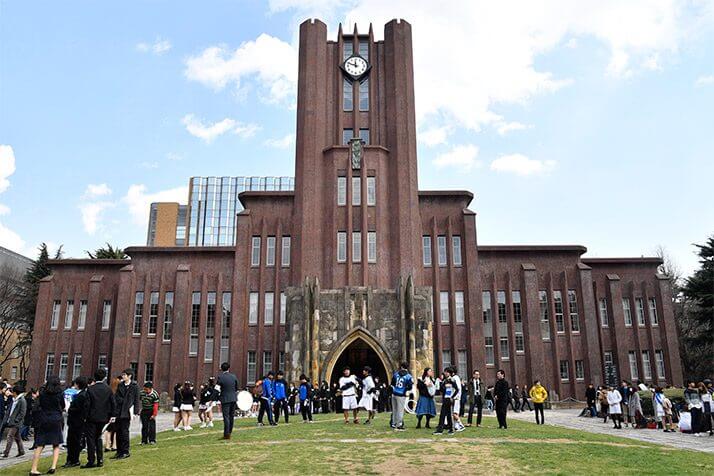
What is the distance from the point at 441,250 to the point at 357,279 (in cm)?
748

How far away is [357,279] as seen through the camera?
35094 mm

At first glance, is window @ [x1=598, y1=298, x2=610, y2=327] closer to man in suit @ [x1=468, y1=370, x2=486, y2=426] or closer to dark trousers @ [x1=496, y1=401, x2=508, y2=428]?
man in suit @ [x1=468, y1=370, x2=486, y2=426]

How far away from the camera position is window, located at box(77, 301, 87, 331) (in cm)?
4034

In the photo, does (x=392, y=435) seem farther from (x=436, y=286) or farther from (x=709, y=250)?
(x=709, y=250)

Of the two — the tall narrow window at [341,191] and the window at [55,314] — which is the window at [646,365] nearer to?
the tall narrow window at [341,191]

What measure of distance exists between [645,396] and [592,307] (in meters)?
15.6

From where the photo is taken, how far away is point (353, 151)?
122 ft

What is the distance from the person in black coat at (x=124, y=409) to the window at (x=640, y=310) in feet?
122

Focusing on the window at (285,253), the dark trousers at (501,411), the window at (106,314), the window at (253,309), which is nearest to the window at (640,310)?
the window at (285,253)

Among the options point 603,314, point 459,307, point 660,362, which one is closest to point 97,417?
Answer: point 459,307

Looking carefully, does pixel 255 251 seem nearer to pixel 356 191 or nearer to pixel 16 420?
pixel 356 191

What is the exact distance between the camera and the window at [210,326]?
38406 millimetres

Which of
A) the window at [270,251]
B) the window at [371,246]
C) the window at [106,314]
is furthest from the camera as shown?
the window at [106,314]

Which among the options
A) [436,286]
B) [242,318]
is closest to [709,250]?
[436,286]
